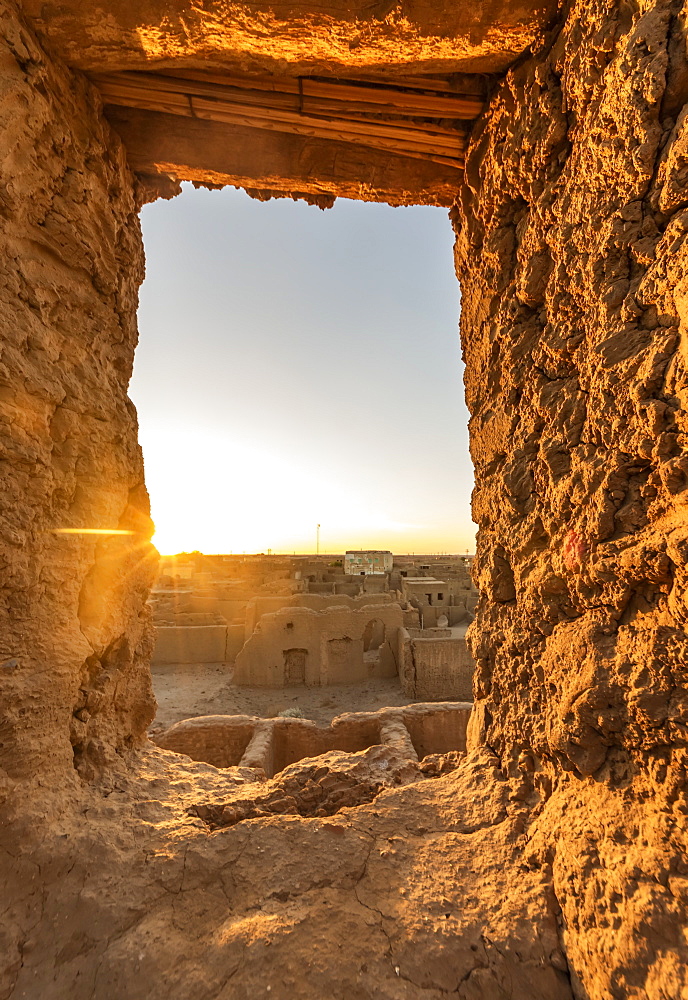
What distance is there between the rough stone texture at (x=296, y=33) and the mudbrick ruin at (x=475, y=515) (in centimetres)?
1

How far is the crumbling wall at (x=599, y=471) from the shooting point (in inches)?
54.9

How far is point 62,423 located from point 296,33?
94.5 inches

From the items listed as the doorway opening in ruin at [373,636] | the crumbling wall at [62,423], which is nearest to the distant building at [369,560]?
the doorway opening in ruin at [373,636]

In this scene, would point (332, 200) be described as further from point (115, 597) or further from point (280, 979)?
point (280, 979)

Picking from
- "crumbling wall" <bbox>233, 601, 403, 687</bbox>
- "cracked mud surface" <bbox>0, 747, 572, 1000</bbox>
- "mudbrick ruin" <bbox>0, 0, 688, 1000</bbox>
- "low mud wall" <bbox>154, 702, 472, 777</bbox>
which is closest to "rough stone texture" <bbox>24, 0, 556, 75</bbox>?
"mudbrick ruin" <bbox>0, 0, 688, 1000</bbox>

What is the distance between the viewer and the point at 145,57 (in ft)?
7.38

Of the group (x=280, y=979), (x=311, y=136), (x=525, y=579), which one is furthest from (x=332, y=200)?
(x=280, y=979)

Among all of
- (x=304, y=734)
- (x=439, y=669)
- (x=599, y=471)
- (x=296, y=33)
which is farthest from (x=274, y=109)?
(x=439, y=669)

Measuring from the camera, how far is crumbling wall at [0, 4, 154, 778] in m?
2.06

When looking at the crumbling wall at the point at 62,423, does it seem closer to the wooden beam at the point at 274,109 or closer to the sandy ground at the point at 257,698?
the wooden beam at the point at 274,109

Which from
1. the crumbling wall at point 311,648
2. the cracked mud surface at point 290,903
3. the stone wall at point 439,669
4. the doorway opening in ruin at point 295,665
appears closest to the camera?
the cracked mud surface at point 290,903

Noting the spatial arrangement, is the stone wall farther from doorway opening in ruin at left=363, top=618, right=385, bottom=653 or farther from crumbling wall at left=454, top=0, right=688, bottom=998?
crumbling wall at left=454, top=0, right=688, bottom=998

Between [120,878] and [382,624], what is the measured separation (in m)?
12.4

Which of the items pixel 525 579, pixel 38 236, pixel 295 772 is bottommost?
pixel 295 772
